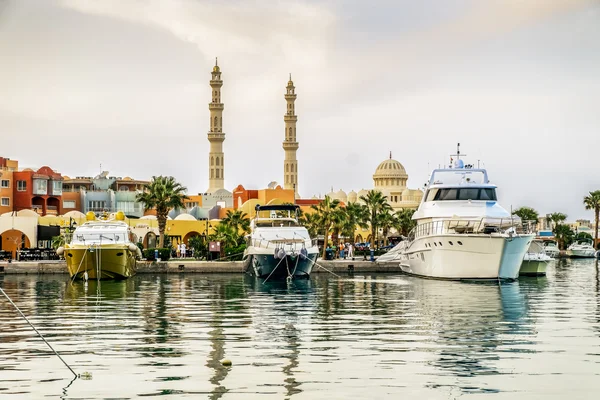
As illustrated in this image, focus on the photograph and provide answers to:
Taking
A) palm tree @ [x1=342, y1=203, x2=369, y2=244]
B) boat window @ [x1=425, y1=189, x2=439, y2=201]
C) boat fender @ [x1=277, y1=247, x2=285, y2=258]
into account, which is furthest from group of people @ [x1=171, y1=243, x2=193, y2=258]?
boat window @ [x1=425, y1=189, x2=439, y2=201]

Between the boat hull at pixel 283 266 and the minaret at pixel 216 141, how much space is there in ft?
291

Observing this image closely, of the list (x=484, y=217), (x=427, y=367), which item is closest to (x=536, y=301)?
(x=484, y=217)

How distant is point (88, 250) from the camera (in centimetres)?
4366

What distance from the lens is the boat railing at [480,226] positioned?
41812 mm

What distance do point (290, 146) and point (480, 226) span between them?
322 feet

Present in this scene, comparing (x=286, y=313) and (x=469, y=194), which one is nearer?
(x=286, y=313)

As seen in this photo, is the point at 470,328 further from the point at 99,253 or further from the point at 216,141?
the point at 216,141

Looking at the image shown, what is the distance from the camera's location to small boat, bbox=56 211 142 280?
144ft

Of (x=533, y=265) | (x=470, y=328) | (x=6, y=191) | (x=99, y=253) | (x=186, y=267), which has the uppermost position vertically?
(x=6, y=191)

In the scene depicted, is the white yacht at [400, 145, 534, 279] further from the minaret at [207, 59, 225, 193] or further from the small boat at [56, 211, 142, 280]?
the minaret at [207, 59, 225, 193]

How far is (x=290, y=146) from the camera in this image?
13950cm

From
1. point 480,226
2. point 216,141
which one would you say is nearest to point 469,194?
point 480,226

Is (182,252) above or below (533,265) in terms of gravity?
above

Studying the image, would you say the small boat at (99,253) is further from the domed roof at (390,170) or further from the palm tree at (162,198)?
the domed roof at (390,170)
